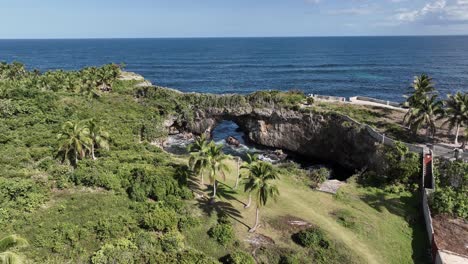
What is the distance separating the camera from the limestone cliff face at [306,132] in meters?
56.7

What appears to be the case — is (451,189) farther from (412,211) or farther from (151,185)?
(151,185)

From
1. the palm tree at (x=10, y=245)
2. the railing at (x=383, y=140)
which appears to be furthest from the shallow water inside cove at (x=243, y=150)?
the palm tree at (x=10, y=245)

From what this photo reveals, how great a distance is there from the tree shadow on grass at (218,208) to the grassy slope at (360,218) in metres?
0.54

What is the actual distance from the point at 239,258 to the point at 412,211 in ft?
75.2

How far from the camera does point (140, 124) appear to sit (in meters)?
64.3

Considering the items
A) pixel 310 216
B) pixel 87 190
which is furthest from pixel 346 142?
pixel 87 190

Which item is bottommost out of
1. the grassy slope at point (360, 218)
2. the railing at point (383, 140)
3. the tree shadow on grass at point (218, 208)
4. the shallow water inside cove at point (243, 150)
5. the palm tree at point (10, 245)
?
the shallow water inside cove at point (243, 150)

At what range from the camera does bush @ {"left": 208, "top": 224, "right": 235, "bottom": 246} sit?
33.3 m

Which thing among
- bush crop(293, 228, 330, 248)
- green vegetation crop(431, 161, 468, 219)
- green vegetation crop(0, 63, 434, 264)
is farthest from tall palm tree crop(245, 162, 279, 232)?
green vegetation crop(431, 161, 468, 219)

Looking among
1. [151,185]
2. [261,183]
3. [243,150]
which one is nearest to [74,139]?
[151,185]

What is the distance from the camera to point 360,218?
38688 millimetres

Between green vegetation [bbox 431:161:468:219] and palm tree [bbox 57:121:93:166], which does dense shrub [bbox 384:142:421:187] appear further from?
palm tree [bbox 57:121:93:166]

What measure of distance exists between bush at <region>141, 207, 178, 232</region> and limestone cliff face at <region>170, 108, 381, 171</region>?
107 ft

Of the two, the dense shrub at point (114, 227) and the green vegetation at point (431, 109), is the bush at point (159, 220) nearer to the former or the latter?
the dense shrub at point (114, 227)
